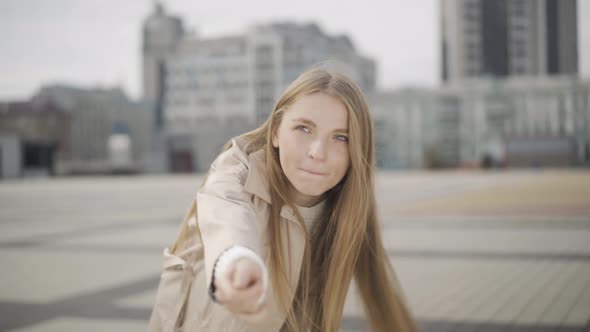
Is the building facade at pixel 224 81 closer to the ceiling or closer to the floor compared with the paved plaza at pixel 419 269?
Result: closer to the ceiling

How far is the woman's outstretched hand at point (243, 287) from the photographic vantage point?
4.10 ft

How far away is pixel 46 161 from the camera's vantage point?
56.7 m

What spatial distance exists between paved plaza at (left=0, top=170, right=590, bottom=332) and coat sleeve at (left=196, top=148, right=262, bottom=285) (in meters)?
0.90

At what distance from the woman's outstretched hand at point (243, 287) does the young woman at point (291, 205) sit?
27cm

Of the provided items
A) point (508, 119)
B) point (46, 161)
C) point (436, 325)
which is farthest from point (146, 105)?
point (436, 325)

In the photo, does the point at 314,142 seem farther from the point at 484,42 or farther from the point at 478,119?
the point at 484,42

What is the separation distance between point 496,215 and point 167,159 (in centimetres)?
6569

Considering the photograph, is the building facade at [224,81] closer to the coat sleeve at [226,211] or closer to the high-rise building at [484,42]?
the high-rise building at [484,42]

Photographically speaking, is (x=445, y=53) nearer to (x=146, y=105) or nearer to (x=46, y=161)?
(x=146, y=105)

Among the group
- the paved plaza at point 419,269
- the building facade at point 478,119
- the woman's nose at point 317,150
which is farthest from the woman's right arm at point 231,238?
the building facade at point 478,119

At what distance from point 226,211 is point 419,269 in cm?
501

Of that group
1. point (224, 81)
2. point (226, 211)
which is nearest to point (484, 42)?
point (224, 81)

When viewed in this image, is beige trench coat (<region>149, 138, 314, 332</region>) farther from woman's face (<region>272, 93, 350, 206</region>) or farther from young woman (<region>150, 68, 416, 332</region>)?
woman's face (<region>272, 93, 350, 206</region>)

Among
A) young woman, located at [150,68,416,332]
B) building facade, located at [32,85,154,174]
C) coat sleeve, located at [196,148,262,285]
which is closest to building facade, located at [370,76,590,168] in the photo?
building facade, located at [32,85,154,174]
